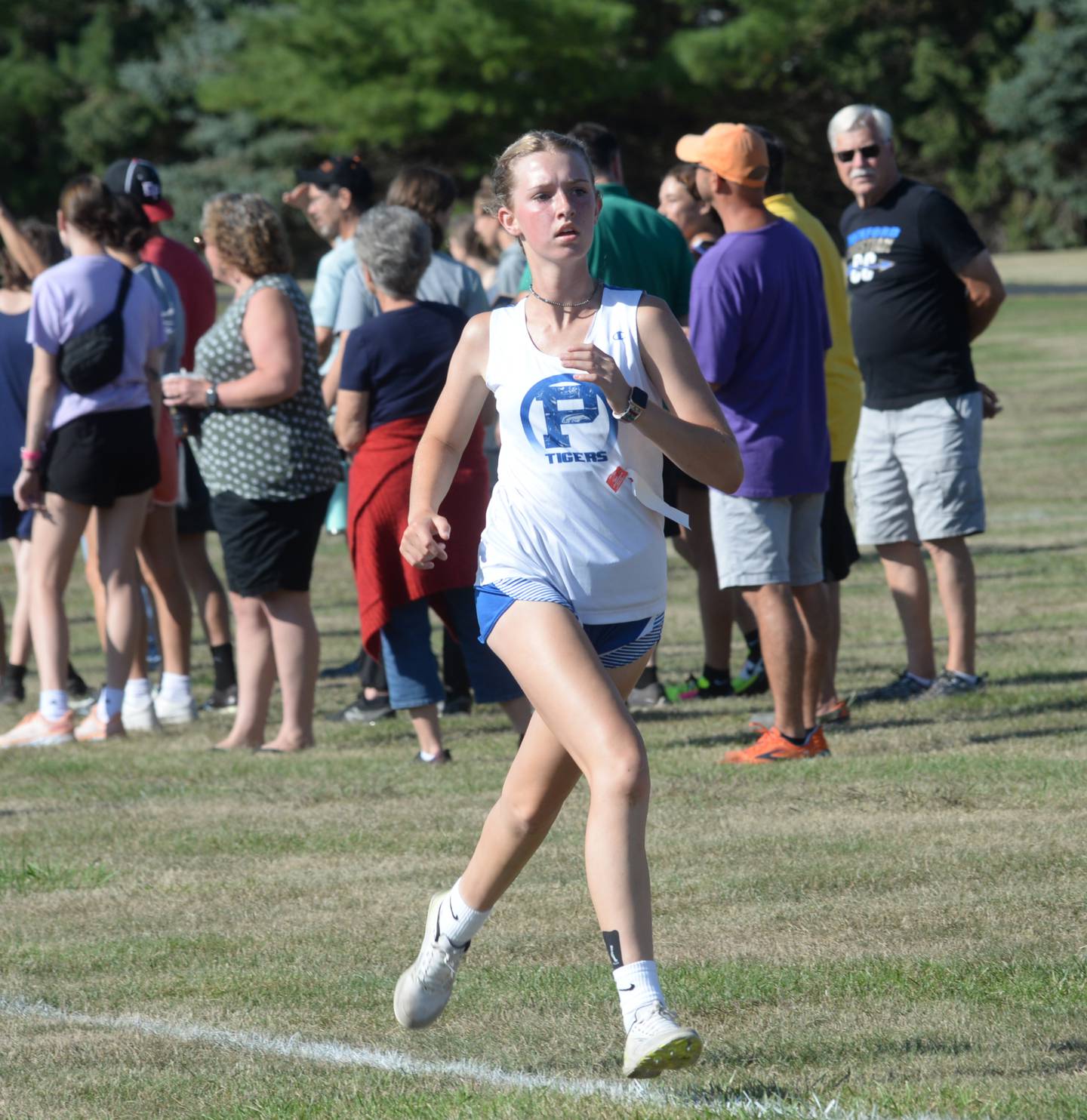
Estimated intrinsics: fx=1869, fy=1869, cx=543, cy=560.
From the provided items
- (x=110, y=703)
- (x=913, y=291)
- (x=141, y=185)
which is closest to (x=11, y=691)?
(x=110, y=703)

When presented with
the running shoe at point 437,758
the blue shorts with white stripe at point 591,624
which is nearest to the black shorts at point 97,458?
the running shoe at point 437,758

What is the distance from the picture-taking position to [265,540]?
288 inches

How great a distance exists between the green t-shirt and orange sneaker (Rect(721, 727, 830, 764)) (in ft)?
6.08

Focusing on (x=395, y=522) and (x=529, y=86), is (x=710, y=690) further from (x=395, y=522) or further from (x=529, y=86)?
(x=529, y=86)

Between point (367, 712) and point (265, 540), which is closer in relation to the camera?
point (265, 540)

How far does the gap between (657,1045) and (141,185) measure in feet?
19.0

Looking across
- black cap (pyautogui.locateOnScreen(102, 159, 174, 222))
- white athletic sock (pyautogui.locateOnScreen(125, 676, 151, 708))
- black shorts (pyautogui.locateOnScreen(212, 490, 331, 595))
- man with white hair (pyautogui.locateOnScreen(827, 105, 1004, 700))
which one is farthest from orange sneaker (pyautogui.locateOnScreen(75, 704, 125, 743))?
man with white hair (pyautogui.locateOnScreen(827, 105, 1004, 700))

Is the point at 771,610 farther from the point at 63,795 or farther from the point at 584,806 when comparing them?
the point at 63,795

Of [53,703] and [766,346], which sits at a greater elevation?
[766,346]

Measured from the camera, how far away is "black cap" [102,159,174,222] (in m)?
8.24

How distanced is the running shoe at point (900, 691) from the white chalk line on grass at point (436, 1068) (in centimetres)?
429

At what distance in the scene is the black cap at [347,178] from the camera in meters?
8.41

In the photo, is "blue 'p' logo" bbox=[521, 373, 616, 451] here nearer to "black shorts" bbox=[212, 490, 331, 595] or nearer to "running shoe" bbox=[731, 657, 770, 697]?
"black shorts" bbox=[212, 490, 331, 595]

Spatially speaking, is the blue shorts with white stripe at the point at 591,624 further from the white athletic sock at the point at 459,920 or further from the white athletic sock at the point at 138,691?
the white athletic sock at the point at 138,691
